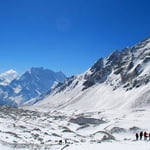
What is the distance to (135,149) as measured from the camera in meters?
30.7

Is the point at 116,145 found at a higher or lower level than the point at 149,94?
lower

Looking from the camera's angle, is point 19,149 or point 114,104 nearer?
point 19,149

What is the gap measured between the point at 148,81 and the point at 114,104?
24143 millimetres

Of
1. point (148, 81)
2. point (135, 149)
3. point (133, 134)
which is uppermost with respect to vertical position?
point (148, 81)

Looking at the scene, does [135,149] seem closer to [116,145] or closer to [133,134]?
[116,145]

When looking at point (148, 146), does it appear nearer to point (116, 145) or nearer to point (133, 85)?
point (116, 145)

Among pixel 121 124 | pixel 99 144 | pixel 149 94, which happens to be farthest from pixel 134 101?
pixel 99 144

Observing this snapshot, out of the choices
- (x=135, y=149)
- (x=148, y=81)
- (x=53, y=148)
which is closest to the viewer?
(x=135, y=149)

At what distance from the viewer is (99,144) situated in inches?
1394

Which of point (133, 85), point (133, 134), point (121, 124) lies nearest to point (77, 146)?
point (133, 134)

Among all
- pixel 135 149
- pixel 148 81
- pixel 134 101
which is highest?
pixel 148 81

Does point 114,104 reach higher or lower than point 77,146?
higher

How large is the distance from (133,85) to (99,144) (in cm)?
16173

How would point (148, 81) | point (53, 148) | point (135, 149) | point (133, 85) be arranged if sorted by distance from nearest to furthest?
point (135, 149), point (53, 148), point (148, 81), point (133, 85)
